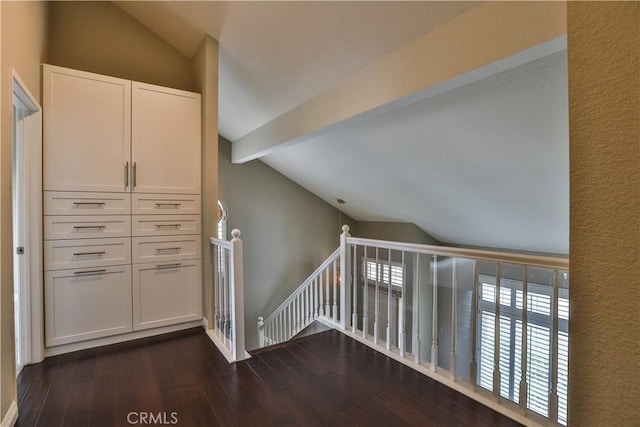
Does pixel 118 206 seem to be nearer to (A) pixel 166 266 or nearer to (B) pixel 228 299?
(A) pixel 166 266

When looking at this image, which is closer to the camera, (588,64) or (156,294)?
(588,64)

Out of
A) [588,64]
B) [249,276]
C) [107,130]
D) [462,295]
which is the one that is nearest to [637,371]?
[588,64]

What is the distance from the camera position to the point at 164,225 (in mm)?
2691

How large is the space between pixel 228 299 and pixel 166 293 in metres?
0.62

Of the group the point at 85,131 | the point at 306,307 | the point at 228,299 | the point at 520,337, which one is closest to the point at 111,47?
the point at 85,131

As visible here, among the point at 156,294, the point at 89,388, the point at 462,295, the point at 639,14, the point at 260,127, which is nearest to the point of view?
the point at 639,14

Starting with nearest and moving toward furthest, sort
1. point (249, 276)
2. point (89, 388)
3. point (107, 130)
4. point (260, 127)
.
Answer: point (89, 388)
point (107, 130)
point (260, 127)
point (249, 276)

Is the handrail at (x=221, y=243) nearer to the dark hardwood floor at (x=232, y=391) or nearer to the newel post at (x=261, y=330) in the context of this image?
the dark hardwood floor at (x=232, y=391)

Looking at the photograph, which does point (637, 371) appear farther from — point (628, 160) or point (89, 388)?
point (89, 388)

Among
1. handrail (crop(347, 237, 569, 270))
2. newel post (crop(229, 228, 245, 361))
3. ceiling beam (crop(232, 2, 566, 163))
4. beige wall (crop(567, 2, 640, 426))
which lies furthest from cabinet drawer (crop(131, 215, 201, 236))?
beige wall (crop(567, 2, 640, 426))

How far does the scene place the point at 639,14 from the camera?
479 millimetres

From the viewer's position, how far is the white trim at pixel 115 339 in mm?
2309

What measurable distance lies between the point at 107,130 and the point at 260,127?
200cm

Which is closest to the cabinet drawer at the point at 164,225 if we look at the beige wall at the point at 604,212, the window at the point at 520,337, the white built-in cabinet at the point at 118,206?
the white built-in cabinet at the point at 118,206
